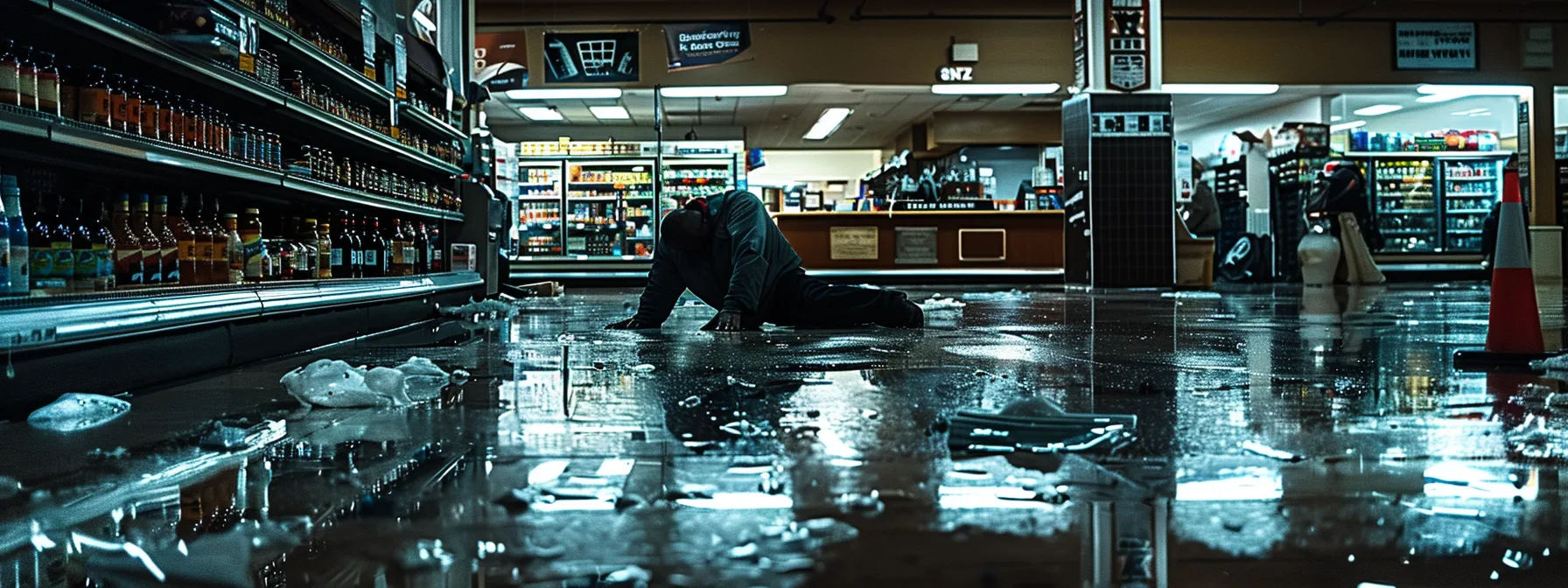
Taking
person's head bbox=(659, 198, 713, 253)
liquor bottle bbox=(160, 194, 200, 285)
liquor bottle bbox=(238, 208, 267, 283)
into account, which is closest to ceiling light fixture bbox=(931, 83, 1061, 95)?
person's head bbox=(659, 198, 713, 253)

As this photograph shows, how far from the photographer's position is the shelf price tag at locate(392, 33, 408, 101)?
6.08 metres

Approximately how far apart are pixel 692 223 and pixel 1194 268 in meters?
9.58

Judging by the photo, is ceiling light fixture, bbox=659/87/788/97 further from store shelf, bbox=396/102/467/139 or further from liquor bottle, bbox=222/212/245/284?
liquor bottle, bbox=222/212/245/284

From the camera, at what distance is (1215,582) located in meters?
1.03

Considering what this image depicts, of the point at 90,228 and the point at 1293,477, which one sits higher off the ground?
the point at 90,228

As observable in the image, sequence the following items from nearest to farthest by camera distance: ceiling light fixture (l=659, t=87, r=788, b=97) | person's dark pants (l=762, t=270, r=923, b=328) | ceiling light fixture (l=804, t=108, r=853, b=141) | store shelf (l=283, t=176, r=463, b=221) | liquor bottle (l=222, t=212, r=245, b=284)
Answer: liquor bottle (l=222, t=212, r=245, b=284)
store shelf (l=283, t=176, r=463, b=221)
person's dark pants (l=762, t=270, r=923, b=328)
ceiling light fixture (l=659, t=87, r=788, b=97)
ceiling light fixture (l=804, t=108, r=853, b=141)

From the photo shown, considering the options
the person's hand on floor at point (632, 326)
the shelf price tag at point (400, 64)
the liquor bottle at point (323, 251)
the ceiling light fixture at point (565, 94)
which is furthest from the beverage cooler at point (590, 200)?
the person's hand on floor at point (632, 326)

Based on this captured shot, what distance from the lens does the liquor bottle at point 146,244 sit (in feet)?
11.0

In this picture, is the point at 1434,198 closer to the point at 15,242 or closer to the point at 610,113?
the point at 610,113

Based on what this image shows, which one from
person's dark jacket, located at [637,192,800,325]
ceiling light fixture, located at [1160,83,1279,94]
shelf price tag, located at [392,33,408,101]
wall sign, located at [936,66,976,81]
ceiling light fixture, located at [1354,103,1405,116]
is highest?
wall sign, located at [936,66,976,81]

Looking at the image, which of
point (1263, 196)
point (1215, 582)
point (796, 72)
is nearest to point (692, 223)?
point (1215, 582)

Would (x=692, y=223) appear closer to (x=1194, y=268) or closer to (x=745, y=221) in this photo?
(x=745, y=221)

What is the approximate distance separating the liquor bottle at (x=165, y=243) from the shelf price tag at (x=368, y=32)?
84.1 inches

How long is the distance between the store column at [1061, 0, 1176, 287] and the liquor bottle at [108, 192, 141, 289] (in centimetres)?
1040
